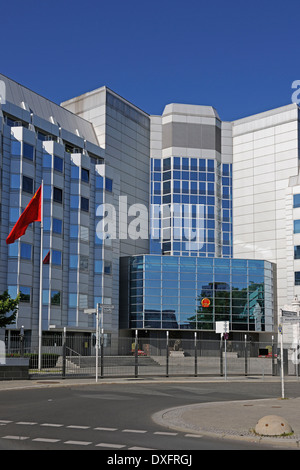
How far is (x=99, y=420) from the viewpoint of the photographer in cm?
1498

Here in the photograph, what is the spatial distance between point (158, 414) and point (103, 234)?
5634 centimetres

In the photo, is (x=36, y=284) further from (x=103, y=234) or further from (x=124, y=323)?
(x=124, y=323)

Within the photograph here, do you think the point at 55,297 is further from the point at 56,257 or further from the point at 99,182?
the point at 99,182

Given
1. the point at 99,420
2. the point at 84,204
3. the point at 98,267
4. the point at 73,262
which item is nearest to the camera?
the point at 99,420

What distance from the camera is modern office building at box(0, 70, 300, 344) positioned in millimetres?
63469

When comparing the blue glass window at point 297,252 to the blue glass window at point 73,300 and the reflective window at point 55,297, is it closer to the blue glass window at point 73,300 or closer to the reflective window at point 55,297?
the blue glass window at point 73,300

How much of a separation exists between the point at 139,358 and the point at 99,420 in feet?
72.4

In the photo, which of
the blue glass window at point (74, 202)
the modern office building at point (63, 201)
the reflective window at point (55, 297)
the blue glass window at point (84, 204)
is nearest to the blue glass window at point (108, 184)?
the modern office building at point (63, 201)

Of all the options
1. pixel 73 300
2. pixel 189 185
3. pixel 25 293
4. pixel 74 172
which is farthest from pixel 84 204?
pixel 189 185

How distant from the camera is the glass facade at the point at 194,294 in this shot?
74938mm

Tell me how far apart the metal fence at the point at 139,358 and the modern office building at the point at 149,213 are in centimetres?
2242

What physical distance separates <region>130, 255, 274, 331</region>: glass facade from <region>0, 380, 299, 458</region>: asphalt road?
1920 inches

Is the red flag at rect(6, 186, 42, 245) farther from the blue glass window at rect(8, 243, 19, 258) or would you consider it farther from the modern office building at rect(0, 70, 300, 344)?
the modern office building at rect(0, 70, 300, 344)

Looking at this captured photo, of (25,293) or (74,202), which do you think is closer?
(25,293)
